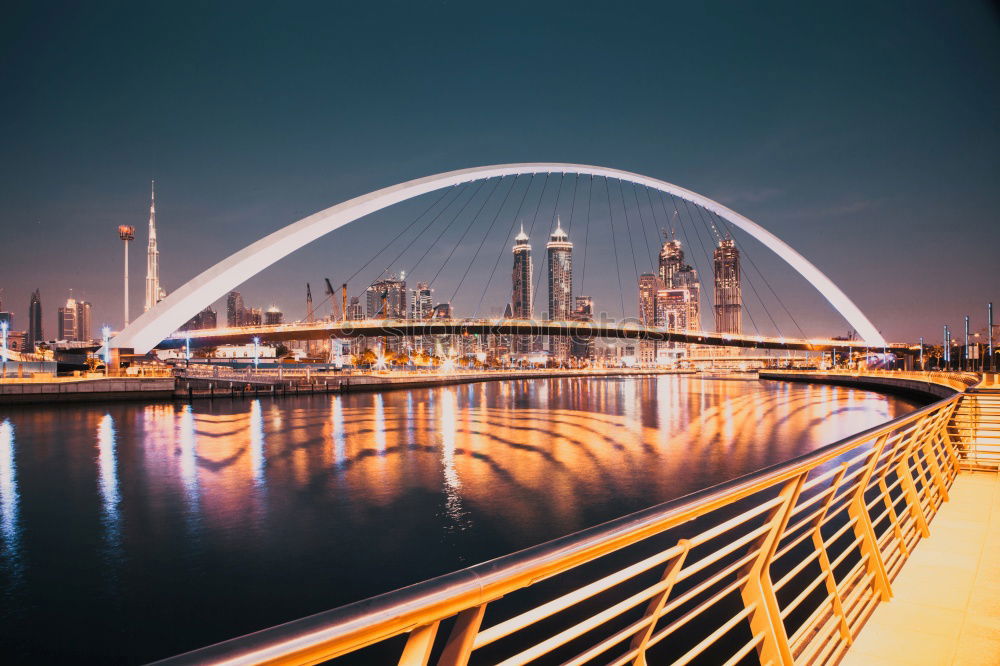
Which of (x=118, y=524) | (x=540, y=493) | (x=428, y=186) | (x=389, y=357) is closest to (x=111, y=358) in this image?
(x=428, y=186)

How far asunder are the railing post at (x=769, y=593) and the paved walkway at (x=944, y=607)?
0.79 metres

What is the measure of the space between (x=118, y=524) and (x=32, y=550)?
4.99ft

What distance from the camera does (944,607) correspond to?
3736 millimetres

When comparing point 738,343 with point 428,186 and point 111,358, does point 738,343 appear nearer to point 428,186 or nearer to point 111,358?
point 428,186

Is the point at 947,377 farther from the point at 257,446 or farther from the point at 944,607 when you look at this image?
the point at 944,607

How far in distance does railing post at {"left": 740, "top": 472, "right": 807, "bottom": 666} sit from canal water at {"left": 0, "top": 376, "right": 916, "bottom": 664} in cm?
608

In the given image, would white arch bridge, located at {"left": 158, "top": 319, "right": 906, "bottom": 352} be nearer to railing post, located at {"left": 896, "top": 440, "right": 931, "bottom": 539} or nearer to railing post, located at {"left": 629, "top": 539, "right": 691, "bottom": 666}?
railing post, located at {"left": 896, "top": 440, "right": 931, "bottom": 539}

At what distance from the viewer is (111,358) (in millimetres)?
40094

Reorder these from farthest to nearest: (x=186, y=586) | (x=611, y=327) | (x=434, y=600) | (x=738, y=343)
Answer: (x=738, y=343)
(x=611, y=327)
(x=186, y=586)
(x=434, y=600)

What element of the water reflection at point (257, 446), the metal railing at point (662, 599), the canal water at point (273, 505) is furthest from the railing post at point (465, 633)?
the water reflection at point (257, 446)

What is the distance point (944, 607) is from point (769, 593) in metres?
2.03

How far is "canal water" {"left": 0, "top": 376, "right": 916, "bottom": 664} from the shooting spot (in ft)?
24.3

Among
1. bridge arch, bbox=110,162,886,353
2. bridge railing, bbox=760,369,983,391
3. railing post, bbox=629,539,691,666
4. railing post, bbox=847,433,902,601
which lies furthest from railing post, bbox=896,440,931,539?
bridge arch, bbox=110,162,886,353

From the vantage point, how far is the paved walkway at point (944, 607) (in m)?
3.16
